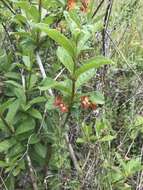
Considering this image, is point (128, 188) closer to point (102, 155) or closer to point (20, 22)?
point (102, 155)

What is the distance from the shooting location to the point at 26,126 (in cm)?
179

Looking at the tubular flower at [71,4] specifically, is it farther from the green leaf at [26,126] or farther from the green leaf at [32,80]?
the green leaf at [26,126]

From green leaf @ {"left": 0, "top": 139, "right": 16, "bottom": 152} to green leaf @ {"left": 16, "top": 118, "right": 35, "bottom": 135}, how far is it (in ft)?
0.15

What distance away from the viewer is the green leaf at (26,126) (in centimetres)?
178

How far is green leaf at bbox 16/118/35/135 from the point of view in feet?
5.85

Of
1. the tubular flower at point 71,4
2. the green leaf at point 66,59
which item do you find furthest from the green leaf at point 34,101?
the tubular flower at point 71,4

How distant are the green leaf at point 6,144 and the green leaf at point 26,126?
5cm

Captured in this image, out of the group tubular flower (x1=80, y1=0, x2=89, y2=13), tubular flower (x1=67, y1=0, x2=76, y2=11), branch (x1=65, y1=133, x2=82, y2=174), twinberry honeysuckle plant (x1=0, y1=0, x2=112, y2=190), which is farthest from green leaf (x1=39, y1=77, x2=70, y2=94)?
tubular flower (x1=80, y1=0, x2=89, y2=13)

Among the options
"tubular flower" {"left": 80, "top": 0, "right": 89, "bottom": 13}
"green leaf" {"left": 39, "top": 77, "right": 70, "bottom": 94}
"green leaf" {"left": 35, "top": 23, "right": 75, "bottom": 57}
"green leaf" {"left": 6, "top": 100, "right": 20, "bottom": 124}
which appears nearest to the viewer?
"green leaf" {"left": 35, "top": 23, "right": 75, "bottom": 57}

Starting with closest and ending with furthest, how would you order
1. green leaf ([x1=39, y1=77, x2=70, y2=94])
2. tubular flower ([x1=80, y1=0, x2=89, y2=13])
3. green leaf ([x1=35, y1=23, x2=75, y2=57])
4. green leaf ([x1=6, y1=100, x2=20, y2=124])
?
green leaf ([x1=35, y1=23, x2=75, y2=57])
green leaf ([x1=39, y1=77, x2=70, y2=94])
green leaf ([x1=6, y1=100, x2=20, y2=124])
tubular flower ([x1=80, y1=0, x2=89, y2=13])

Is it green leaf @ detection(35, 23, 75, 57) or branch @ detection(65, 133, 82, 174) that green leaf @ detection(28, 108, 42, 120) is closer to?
branch @ detection(65, 133, 82, 174)

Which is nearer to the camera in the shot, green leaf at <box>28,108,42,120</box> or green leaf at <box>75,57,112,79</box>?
green leaf at <box>75,57,112,79</box>

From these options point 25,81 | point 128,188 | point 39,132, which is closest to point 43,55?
point 25,81

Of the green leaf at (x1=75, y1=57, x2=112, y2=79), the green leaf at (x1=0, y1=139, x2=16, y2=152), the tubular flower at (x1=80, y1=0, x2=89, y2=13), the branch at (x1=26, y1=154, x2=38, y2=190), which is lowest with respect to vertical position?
the branch at (x1=26, y1=154, x2=38, y2=190)
